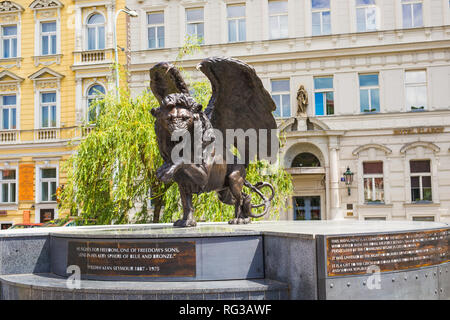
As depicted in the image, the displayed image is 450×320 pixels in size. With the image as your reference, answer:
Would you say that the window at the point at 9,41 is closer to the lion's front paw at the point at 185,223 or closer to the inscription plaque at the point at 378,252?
the lion's front paw at the point at 185,223

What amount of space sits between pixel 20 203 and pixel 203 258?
2037 cm

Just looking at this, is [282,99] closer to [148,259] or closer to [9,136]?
[9,136]

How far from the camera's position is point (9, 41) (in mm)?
24906

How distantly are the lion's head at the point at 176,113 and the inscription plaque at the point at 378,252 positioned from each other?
269 centimetres

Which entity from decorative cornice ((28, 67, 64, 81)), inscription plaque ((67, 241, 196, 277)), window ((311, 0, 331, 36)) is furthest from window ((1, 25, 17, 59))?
inscription plaque ((67, 241, 196, 277))

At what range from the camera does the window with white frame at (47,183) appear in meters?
23.5

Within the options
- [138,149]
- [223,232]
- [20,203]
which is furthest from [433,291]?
[20,203]

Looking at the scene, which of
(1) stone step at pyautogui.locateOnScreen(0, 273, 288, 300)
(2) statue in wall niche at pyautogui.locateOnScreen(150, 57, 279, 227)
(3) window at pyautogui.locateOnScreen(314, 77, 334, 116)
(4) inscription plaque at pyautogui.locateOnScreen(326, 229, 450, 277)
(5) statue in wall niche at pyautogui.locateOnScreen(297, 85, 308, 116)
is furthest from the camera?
(3) window at pyautogui.locateOnScreen(314, 77, 334, 116)

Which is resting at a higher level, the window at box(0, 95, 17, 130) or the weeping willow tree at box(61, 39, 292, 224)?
the window at box(0, 95, 17, 130)

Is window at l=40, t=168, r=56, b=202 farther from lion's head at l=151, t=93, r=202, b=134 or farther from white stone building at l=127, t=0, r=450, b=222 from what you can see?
lion's head at l=151, t=93, r=202, b=134

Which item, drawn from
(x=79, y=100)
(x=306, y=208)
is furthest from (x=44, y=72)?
(x=306, y=208)

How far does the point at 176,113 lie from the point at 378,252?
3116 mm

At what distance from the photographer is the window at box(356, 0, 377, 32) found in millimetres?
21812

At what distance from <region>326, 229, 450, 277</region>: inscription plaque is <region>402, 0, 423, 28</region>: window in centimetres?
1869
